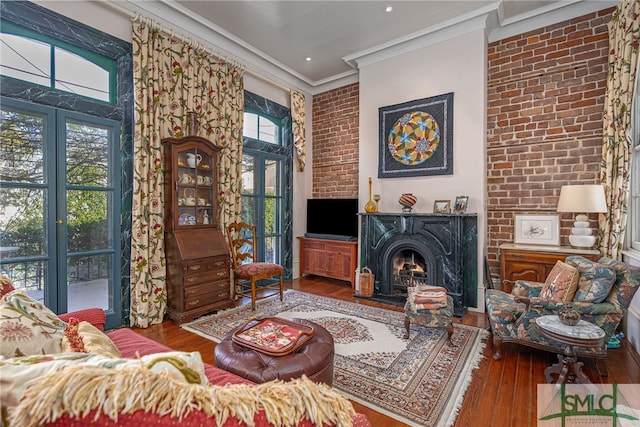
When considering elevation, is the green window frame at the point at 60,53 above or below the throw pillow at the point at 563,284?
above

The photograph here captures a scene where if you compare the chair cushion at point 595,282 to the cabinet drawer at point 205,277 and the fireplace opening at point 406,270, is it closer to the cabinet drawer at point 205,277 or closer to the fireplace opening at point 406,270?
the fireplace opening at point 406,270

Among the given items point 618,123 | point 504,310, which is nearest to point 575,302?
point 504,310

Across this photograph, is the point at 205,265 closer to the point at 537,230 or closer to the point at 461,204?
the point at 461,204

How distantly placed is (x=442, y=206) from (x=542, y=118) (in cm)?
159

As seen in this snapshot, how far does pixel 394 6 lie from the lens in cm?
347

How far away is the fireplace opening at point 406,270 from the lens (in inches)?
165

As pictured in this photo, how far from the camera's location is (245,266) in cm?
402

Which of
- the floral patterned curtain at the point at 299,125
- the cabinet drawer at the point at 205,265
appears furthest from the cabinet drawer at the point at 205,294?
the floral patterned curtain at the point at 299,125

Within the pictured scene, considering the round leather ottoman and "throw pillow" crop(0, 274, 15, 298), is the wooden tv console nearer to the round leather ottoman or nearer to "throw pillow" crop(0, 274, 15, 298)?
the round leather ottoman

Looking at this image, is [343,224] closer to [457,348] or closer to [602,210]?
[457,348]

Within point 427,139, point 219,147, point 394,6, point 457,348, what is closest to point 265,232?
point 219,147

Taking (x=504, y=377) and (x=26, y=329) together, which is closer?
(x=26, y=329)

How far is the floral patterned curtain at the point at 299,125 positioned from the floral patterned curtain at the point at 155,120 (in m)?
1.59

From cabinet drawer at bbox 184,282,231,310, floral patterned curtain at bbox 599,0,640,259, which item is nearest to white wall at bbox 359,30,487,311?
floral patterned curtain at bbox 599,0,640,259
